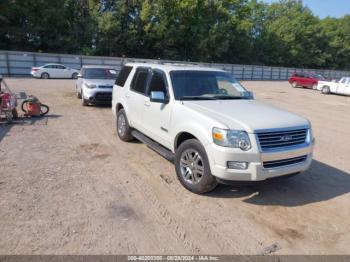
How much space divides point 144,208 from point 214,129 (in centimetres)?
147

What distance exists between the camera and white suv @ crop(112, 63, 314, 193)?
406 cm

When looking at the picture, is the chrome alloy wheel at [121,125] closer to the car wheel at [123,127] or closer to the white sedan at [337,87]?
the car wheel at [123,127]

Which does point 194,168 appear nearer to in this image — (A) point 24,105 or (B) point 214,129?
(B) point 214,129

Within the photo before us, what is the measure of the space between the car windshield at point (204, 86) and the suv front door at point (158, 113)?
23 cm

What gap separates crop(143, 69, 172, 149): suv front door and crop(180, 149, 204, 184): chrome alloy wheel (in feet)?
1.87

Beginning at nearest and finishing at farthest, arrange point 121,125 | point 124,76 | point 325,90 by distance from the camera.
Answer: point 124,76, point 121,125, point 325,90

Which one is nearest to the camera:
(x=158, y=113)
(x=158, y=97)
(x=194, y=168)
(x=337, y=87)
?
(x=194, y=168)

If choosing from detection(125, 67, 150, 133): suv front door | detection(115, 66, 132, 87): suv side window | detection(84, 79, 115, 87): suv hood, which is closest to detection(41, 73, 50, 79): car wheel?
detection(84, 79, 115, 87): suv hood

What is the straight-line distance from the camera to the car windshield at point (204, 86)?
5277mm

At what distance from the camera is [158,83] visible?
225 inches

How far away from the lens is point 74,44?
39.8m

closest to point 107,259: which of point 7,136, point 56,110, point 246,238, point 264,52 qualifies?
point 246,238

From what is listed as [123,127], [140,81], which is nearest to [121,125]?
[123,127]

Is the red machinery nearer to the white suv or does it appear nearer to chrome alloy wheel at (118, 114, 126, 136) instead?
chrome alloy wheel at (118, 114, 126, 136)
